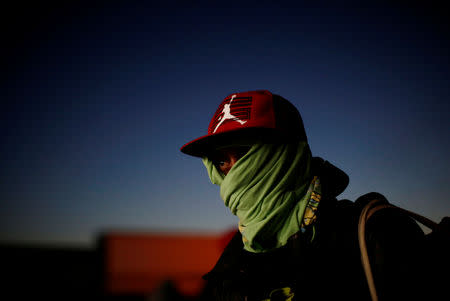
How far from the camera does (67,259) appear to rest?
61.9 ft

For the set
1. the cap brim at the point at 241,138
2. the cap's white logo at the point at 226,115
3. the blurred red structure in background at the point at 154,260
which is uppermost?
the cap's white logo at the point at 226,115

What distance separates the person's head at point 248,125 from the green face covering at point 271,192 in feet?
0.26

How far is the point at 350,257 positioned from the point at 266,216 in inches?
18.1

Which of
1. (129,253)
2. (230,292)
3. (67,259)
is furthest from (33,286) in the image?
(230,292)

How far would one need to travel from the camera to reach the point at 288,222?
145 cm

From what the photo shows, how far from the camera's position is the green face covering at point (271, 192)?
1442 mm

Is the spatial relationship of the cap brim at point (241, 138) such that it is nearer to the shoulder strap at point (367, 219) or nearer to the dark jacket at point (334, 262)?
the dark jacket at point (334, 262)

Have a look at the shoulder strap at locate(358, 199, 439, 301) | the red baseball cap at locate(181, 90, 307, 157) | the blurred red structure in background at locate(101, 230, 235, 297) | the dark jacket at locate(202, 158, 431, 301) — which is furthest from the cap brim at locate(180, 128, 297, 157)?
the blurred red structure in background at locate(101, 230, 235, 297)

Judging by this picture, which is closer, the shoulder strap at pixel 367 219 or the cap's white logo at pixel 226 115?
the shoulder strap at pixel 367 219

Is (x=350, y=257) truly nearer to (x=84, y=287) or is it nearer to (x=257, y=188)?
(x=257, y=188)

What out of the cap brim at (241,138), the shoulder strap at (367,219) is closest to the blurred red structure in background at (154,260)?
Result: the cap brim at (241,138)

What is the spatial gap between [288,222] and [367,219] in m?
0.44

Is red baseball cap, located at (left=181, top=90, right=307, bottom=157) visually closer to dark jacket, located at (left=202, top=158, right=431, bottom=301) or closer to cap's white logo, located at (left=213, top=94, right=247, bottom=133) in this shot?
cap's white logo, located at (left=213, top=94, right=247, bottom=133)

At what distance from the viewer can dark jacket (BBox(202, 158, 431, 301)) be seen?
102 centimetres
